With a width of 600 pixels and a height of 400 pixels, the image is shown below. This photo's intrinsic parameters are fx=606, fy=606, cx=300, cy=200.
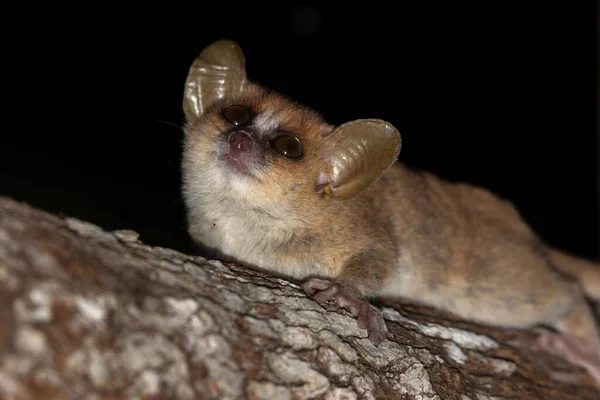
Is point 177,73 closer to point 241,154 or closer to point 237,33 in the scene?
point 237,33

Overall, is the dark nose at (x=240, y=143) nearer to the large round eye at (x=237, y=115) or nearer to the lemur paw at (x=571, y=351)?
the large round eye at (x=237, y=115)

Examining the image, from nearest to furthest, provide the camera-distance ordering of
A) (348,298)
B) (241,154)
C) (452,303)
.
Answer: (348,298) < (241,154) < (452,303)

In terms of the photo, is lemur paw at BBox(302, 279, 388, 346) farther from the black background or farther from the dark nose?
the black background

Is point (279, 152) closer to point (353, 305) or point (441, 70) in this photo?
point (353, 305)

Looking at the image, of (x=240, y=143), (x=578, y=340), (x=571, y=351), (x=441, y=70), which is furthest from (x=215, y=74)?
(x=441, y=70)

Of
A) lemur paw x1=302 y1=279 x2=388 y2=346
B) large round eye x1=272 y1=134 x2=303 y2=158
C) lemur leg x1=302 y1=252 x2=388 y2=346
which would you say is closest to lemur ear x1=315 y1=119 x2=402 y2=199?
large round eye x1=272 y1=134 x2=303 y2=158

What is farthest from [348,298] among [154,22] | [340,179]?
[154,22]
